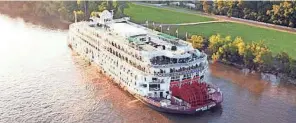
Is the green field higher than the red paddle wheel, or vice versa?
the green field

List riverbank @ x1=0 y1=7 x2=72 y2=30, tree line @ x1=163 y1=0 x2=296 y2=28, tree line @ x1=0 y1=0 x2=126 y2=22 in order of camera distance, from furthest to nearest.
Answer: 1. tree line @ x1=0 y1=0 x2=126 y2=22
2. riverbank @ x1=0 y1=7 x2=72 y2=30
3. tree line @ x1=163 y1=0 x2=296 y2=28

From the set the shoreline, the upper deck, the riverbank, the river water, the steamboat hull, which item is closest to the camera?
the steamboat hull

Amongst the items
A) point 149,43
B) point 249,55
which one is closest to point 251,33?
point 249,55

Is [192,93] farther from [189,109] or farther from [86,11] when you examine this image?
[86,11]

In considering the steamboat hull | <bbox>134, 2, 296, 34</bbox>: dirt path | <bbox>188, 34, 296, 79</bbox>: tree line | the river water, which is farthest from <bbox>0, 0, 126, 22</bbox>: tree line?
the steamboat hull

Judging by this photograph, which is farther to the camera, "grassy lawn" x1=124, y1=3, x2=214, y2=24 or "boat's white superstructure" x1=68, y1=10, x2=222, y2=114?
"grassy lawn" x1=124, y1=3, x2=214, y2=24

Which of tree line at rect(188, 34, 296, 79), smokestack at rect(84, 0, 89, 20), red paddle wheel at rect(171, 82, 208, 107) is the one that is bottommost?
red paddle wheel at rect(171, 82, 208, 107)

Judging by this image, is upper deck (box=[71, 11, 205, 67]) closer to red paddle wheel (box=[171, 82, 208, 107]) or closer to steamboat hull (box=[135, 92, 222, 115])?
red paddle wheel (box=[171, 82, 208, 107])
